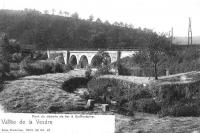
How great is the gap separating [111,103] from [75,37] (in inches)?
Result: 4016

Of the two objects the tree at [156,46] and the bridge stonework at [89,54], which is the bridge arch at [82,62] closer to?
the bridge stonework at [89,54]

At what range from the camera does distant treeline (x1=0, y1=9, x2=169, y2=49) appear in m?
113

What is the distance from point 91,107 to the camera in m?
23.0

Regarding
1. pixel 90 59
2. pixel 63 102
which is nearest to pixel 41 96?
pixel 63 102

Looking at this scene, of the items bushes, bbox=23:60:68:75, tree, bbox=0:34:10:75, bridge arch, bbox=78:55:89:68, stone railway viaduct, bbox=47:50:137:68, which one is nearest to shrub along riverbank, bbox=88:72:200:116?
tree, bbox=0:34:10:75

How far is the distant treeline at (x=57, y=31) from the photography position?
11312 centimetres

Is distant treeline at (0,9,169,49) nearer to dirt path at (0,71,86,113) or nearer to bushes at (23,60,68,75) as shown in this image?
bushes at (23,60,68,75)

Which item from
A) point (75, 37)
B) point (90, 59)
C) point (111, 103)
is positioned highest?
point (75, 37)

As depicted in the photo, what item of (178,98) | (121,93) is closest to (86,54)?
(121,93)

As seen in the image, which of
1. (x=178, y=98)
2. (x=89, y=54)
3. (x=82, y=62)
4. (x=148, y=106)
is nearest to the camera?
(x=148, y=106)

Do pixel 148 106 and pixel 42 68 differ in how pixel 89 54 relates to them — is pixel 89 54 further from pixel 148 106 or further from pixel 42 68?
pixel 148 106

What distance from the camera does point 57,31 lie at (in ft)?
421

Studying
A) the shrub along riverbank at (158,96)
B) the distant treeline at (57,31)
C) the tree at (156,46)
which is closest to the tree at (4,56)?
the shrub along riverbank at (158,96)

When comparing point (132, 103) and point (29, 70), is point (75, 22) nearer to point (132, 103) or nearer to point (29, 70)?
point (29, 70)
